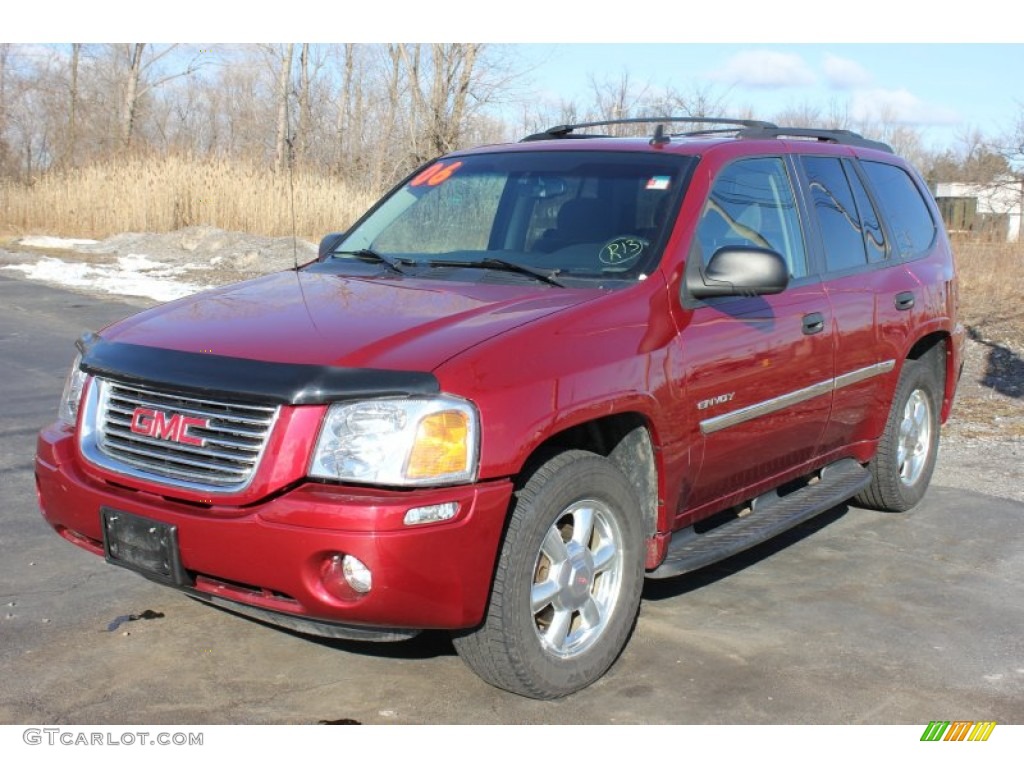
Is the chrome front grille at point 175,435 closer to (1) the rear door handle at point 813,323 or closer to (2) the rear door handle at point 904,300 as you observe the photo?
(1) the rear door handle at point 813,323

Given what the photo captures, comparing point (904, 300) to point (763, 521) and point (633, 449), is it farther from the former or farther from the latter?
point (633, 449)

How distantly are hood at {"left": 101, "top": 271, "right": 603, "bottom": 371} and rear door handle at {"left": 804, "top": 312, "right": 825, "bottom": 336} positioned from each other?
1.31m

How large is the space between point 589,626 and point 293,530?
1193mm

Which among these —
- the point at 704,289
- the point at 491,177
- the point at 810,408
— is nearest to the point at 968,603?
the point at 810,408

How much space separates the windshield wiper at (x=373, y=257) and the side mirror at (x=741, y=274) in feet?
4.09

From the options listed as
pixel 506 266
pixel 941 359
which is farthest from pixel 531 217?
pixel 941 359

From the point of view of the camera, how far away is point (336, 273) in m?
4.87

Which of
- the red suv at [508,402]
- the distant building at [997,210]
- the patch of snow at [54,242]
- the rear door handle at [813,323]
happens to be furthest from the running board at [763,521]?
the patch of snow at [54,242]

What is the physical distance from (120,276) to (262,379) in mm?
15198

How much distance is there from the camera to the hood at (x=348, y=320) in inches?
142

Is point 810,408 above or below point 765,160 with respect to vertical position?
below

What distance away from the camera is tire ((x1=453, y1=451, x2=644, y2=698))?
3600 millimetres

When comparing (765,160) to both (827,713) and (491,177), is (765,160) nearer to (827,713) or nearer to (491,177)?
(491,177)

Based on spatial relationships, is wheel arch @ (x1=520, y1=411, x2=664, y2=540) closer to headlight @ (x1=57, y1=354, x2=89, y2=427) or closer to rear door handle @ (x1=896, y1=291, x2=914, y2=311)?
headlight @ (x1=57, y1=354, x2=89, y2=427)
